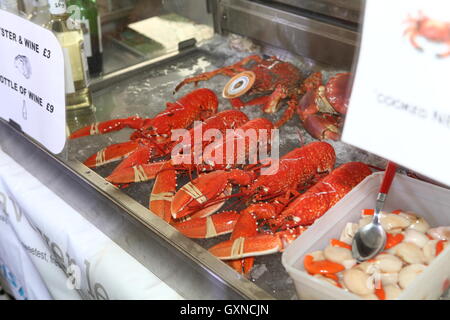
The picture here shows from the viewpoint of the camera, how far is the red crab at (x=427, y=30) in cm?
69

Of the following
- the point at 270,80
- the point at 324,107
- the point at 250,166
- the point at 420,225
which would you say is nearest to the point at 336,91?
the point at 324,107

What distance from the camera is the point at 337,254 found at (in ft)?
3.06

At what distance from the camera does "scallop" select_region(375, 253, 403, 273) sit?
35.1 inches

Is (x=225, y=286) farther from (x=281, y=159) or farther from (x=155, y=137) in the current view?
(x=155, y=137)

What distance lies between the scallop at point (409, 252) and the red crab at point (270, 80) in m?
0.72

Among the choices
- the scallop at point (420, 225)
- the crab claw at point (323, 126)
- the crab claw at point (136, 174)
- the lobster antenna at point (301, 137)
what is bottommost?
the crab claw at point (136, 174)

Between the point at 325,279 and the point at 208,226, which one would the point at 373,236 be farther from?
the point at 208,226

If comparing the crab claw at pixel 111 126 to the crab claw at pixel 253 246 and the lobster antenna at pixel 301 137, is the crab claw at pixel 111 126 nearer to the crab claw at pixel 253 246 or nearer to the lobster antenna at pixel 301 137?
the lobster antenna at pixel 301 137

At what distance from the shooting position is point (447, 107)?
0.73 metres

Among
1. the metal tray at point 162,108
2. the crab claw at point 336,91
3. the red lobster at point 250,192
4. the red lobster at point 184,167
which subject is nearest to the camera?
the metal tray at point 162,108

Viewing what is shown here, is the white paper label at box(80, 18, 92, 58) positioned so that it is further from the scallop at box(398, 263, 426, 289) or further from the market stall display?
the scallop at box(398, 263, 426, 289)

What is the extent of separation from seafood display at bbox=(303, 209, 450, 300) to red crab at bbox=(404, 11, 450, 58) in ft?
1.28

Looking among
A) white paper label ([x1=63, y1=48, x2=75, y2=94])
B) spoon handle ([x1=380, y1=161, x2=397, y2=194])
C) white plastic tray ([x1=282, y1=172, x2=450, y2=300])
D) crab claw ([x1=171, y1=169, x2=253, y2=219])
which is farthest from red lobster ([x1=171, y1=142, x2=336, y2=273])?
white paper label ([x1=63, y1=48, x2=75, y2=94])

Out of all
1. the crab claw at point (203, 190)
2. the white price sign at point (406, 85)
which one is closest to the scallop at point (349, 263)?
the white price sign at point (406, 85)
